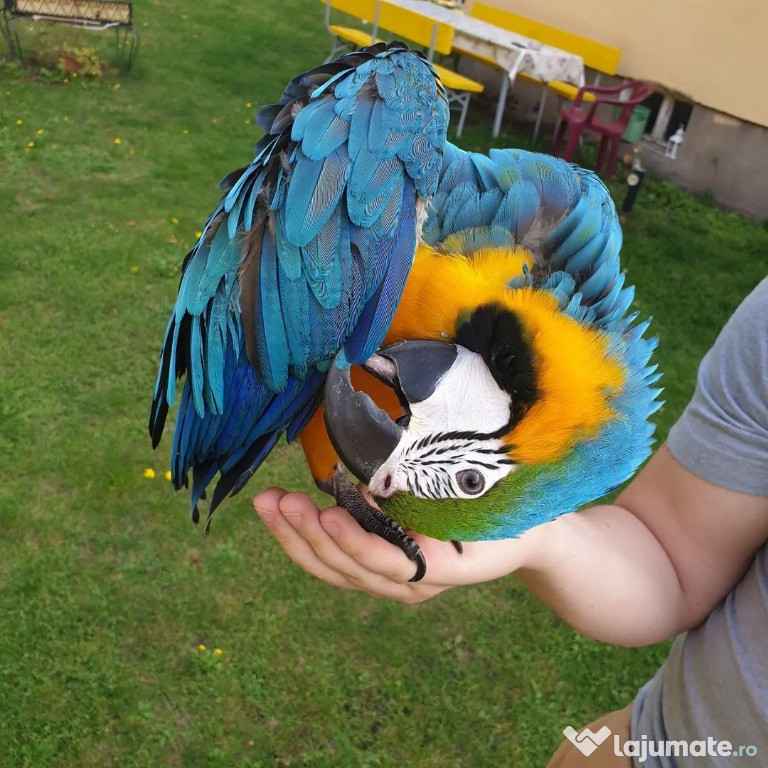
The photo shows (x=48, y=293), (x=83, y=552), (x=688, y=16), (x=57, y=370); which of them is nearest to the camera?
(x=83, y=552)

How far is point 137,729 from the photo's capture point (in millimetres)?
1979

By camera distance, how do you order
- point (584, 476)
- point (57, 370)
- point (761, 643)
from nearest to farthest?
point (584, 476) < point (761, 643) < point (57, 370)

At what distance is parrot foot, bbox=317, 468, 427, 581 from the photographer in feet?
3.33

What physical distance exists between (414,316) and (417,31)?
6003mm

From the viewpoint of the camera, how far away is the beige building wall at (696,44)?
17.0 feet

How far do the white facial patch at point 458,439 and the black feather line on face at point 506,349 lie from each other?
0.01 m

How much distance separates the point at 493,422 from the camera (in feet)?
2.73

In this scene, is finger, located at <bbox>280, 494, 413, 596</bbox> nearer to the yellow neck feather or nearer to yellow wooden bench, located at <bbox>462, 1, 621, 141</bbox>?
the yellow neck feather

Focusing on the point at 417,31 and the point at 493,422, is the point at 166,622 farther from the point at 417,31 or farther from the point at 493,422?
the point at 417,31

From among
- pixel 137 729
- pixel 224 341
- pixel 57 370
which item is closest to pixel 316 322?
pixel 224 341

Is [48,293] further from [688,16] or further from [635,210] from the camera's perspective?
[688,16]

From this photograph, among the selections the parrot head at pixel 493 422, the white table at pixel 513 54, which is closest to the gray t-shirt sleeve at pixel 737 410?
the parrot head at pixel 493 422

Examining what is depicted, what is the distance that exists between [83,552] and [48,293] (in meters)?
1.49

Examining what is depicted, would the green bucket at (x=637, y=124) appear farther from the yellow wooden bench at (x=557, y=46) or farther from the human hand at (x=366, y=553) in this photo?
the human hand at (x=366, y=553)
